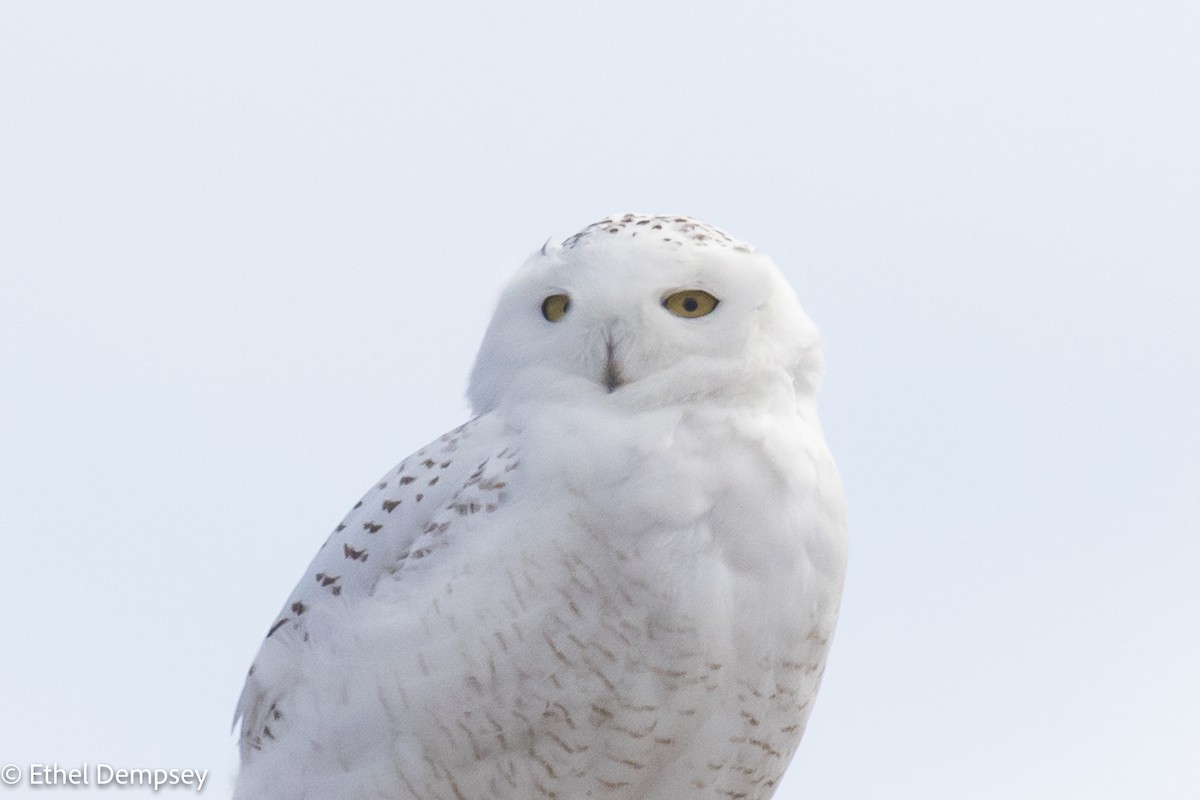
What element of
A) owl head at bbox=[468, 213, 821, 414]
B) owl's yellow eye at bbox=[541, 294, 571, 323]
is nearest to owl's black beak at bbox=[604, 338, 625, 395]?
owl head at bbox=[468, 213, 821, 414]

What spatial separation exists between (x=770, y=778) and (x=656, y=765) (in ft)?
0.87

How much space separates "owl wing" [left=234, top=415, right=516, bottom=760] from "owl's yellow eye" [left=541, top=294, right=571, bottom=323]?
0.21 meters

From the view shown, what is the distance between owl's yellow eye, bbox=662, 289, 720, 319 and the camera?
2.55 meters

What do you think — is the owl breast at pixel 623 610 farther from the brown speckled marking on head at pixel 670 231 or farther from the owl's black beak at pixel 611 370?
the brown speckled marking on head at pixel 670 231

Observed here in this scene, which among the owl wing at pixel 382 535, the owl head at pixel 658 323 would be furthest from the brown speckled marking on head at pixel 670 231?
the owl wing at pixel 382 535

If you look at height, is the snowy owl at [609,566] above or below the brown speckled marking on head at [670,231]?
below

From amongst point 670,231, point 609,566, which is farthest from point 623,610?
point 670,231

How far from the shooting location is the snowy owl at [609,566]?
246 centimetres

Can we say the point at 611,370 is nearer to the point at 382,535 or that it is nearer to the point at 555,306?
the point at 555,306

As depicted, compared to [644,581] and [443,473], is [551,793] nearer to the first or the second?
[644,581]

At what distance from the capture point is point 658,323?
252cm

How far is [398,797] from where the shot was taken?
8.29 ft

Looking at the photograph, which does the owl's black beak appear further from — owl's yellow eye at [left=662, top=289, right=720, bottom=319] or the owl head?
owl's yellow eye at [left=662, top=289, right=720, bottom=319]

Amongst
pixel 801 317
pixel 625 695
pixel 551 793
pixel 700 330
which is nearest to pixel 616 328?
pixel 700 330
